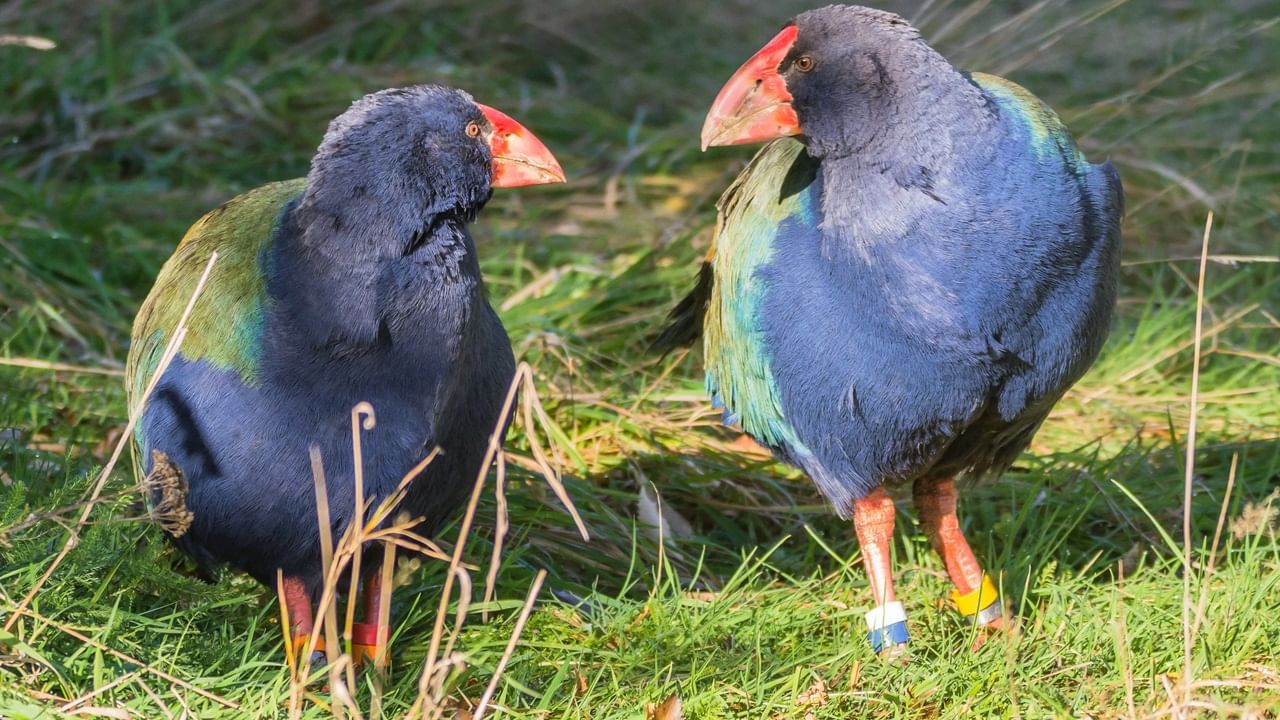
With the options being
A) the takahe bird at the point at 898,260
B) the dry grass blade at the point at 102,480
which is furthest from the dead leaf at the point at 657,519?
the dry grass blade at the point at 102,480

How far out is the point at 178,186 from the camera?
4.58 metres

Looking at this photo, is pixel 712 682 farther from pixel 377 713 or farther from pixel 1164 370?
pixel 1164 370

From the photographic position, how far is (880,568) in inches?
105

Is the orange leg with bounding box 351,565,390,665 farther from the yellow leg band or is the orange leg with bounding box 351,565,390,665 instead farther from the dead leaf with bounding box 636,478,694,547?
the yellow leg band

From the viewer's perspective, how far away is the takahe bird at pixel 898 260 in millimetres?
2303

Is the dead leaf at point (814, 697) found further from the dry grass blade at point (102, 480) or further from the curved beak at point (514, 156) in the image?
the dry grass blade at point (102, 480)

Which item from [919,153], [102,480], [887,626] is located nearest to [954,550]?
[887,626]

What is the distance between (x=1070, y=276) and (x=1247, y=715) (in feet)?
2.41

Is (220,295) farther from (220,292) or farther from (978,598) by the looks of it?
(978,598)

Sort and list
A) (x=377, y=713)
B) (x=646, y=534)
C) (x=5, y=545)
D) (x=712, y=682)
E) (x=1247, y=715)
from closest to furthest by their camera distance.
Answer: (x=1247, y=715) < (x=377, y=713) < (x=5, y=545) < (x=712, y=682) < (x=646, y=534)

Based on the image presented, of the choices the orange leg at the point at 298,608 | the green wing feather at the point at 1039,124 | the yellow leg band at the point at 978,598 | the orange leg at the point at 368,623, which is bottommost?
the yellow leg band at the point at 978,598

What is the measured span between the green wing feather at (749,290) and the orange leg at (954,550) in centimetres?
34

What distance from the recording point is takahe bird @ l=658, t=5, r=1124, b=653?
230 cm

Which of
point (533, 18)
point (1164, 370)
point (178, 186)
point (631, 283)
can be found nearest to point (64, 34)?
point (178, 186)
